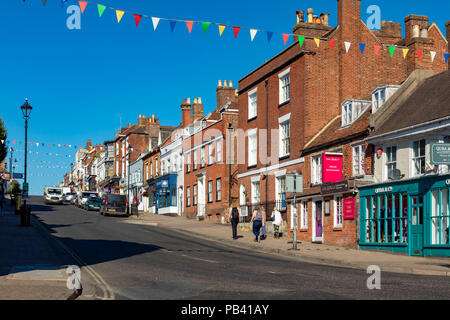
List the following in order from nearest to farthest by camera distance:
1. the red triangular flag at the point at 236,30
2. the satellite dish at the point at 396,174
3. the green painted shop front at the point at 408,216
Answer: the red triangular flag at the point at 236,30
the green painted shop front at the point at 408,216
the satellite dish at the point at 396,174

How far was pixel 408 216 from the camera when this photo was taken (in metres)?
24.2

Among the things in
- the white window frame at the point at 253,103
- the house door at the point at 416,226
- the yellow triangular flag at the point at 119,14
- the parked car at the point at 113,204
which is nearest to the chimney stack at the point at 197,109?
the parked car at the point at 113,204

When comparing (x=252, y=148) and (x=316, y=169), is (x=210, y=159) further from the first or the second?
(x=316, y=169)

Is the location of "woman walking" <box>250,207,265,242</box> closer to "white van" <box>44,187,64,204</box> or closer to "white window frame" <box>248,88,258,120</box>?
"white window frame" <box>248,88,258,120</box>

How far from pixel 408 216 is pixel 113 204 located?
3353cm

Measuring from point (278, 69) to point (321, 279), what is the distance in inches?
924

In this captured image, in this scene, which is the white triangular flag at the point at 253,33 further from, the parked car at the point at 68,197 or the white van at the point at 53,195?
the parked car at the point at 68,197

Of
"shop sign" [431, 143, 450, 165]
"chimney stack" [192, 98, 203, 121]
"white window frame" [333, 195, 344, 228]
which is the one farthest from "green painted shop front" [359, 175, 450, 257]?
"chimney stack" [192, 98, 203, 121]

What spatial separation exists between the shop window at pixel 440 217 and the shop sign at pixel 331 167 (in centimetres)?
628

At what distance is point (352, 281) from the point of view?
14.5 metres

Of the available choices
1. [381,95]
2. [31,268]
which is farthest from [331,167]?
[31,268]

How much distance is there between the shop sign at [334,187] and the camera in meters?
27.4

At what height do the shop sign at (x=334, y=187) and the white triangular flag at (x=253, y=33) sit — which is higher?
the white triangular flag at (x=253, y=33)
